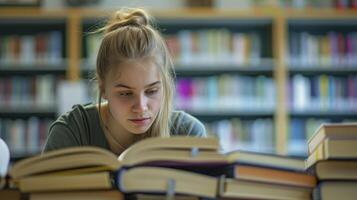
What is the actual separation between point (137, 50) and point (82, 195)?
59 cm

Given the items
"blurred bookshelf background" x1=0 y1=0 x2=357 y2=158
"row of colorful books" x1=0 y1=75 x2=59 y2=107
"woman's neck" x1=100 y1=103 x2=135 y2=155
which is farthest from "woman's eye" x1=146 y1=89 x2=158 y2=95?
"row of colorful books" x1=0 y1=75 x2=59 y2=107

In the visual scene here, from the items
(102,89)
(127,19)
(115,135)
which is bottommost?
(115,135)

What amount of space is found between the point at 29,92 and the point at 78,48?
0.41 m

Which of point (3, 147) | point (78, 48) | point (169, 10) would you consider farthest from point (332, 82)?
point (3, 147)

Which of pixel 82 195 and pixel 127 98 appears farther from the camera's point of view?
pixel 127 98

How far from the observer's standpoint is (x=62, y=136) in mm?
1386

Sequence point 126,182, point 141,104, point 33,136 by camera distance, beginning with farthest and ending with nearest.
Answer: point 33,136, point 141,104, point 126,182

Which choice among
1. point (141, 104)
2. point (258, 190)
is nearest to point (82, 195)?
point (258, 190)

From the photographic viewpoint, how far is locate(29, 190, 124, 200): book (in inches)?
34.1

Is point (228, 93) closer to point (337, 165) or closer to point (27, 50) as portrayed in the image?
point (27, 50)

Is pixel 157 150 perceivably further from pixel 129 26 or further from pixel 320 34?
pixel 320 34

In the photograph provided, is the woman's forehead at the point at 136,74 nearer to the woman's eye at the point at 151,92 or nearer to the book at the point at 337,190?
the woman's eye at the point at 151,92

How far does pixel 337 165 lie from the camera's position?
921mm

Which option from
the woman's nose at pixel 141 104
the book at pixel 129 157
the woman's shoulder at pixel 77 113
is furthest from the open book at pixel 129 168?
the woman's shoulder at pixel 77 113
